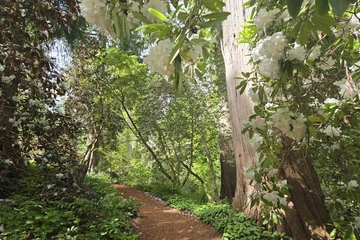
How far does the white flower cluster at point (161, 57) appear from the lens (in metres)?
0.78

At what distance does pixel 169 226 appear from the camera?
14.6ft

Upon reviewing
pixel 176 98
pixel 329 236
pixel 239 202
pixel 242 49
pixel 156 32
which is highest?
pixel 176 98

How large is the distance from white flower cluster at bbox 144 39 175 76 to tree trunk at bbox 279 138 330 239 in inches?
91.5

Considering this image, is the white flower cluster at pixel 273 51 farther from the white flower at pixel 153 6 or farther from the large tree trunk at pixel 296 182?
the large tree trunk at pixel 296 182

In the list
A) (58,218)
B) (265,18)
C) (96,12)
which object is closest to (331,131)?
(265,18)

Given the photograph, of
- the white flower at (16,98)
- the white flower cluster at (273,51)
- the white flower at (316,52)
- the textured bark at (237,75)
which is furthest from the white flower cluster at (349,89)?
the white flower at (16,98)

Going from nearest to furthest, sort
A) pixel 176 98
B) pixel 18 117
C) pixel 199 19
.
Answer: pixel 199 19 < pixel 18 117 < pixel 176 98

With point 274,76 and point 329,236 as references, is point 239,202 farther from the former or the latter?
point 274,76

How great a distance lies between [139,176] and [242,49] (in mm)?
7384

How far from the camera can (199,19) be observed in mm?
764

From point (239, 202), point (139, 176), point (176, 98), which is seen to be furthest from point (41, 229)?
point (139, 176)

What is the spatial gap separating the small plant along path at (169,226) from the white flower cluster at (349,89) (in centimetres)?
307

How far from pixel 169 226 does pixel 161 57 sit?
4.19 meters

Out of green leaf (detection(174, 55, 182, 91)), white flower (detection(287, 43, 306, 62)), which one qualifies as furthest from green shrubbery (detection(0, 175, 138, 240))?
white flower (detection(287, 43, 306, 62))
